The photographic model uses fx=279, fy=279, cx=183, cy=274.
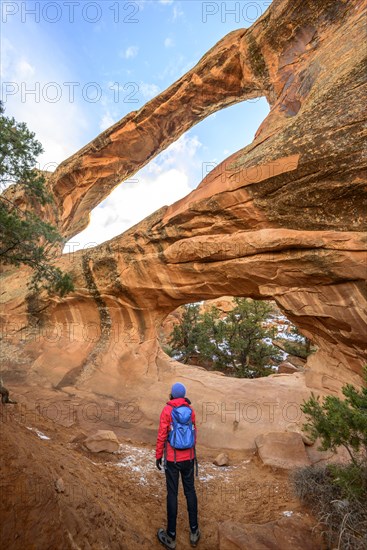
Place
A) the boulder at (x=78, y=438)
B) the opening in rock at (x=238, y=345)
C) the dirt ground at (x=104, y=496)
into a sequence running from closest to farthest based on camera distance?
1. the dirt ground at (x=104, y=496)
2. the boulder at (x=78, y=438)
3. the opening in rock at (x=238, y=345)

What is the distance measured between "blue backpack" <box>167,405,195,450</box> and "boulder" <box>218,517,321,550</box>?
117 cm

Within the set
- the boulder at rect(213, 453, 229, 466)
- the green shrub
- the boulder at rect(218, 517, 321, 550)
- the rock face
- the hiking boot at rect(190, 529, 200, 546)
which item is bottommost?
the boulder at rect(213, 453, 229, 466)

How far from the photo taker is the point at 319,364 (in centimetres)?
1005

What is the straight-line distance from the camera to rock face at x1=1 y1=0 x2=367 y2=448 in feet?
23.1

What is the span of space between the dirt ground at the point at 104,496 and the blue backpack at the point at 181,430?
1.25m

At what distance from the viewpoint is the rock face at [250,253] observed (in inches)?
277

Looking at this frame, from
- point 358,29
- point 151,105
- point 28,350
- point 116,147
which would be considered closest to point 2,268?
point 28,350

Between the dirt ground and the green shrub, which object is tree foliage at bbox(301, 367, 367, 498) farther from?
the dirt ground

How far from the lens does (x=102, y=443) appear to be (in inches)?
255

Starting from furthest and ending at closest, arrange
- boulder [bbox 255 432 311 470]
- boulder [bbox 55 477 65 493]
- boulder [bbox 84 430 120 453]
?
1. boulder [bbox 255 432 311 470]
2. boulder [bbox 84 430 120 453]
3. boulder [bbox 55 477 65 493]

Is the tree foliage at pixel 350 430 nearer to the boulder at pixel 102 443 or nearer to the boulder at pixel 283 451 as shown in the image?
the boulder at pixel 283 451

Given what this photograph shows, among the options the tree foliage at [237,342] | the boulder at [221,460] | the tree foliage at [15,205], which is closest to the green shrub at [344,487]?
the boulder at [221,460]

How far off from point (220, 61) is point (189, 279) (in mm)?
→ 10910

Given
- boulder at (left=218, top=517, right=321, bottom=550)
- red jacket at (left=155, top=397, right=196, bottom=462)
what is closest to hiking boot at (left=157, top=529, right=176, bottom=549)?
boulder at (left=218, top=517, right=321, bottom=550)
